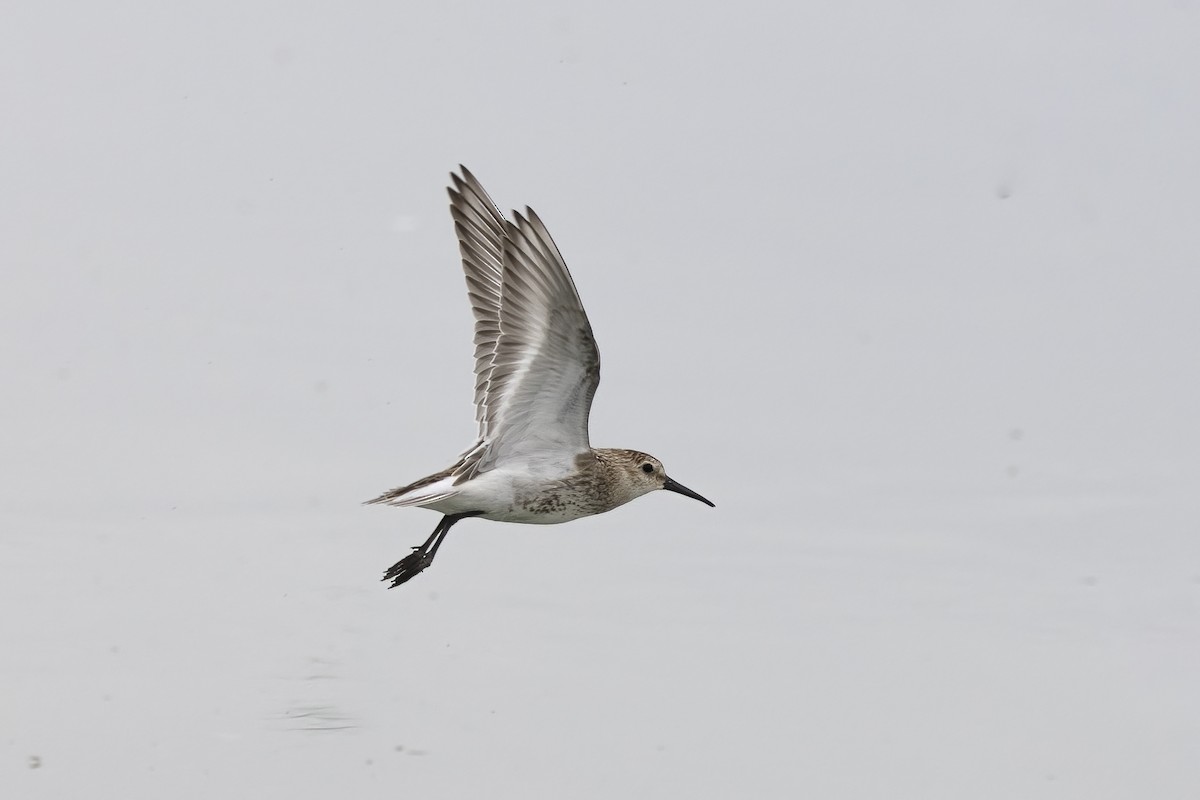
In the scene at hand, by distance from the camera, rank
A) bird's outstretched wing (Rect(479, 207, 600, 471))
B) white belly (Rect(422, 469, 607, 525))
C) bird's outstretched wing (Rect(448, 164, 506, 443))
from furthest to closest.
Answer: bird's outstretched wing (Rect(448, 164, 506, 443)) < white belly (Rect(422, 469, 607, 525)) < bird's outstretched wing (Rect(479, 207, 600, 471))

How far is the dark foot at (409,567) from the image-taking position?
9.61 meters

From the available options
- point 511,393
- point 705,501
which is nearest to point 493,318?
point 511,393

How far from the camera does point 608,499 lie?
9.70 m

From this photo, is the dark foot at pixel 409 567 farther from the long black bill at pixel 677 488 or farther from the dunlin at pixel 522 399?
the long black bill at pixel 677 488

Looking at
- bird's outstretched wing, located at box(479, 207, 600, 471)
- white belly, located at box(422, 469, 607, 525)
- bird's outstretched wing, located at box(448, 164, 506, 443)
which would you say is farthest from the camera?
bird's outstretched wing, located at box(448, 164, 506, 443)

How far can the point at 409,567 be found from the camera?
965 centimetres

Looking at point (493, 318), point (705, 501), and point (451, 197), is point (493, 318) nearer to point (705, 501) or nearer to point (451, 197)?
point (451, 197)

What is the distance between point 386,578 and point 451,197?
204 centimetres

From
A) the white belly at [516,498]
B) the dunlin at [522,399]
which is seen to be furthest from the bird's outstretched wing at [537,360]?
the white belly at [516,498]

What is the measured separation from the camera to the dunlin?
29.4 feet

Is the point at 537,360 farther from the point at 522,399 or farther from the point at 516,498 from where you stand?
the point at 516,498

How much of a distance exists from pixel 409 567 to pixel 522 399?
3.67 ft

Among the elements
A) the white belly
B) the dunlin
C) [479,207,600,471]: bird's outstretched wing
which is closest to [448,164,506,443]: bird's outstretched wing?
the dunlin

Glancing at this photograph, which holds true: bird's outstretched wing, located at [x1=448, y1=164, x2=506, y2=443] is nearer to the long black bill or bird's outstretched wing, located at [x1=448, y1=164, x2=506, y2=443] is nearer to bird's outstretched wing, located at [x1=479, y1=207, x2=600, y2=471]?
bird's outstretched wing, located at [x1=479, y1=207, x2=600, y2=471]
